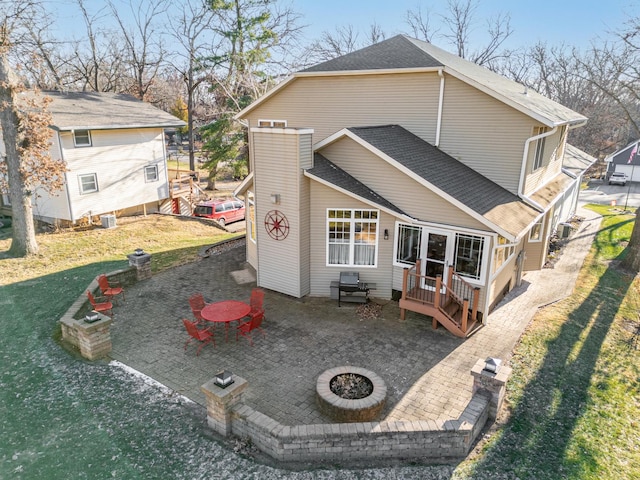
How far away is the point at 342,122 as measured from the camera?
1612cm

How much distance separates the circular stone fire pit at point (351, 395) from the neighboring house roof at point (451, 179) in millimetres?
5107

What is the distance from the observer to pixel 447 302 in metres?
11.7

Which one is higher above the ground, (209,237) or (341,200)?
(341,200)

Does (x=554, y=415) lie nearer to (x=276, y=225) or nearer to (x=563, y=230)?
(x=276, y=225)

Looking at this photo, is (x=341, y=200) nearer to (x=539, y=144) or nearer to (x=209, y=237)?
(x=539, y=144)

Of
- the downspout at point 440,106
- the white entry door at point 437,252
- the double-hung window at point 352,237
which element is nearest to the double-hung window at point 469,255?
the white entry door at point 437,252

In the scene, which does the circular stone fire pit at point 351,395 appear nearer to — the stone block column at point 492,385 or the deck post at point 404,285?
the stone block column at point 492,385

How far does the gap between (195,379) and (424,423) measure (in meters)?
5.00

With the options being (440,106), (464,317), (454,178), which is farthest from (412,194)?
(440,106)

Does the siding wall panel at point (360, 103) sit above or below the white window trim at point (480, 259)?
above

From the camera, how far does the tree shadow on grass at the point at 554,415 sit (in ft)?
23.3

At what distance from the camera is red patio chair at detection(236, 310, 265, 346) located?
34.8ft

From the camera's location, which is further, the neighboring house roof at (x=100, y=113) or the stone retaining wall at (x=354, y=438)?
the neighboring house roof at (x=100, y=113)

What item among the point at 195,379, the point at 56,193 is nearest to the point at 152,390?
the point at 195,379
